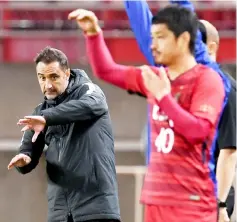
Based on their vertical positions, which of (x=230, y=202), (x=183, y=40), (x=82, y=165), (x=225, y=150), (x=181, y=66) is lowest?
(x=230, y=202)

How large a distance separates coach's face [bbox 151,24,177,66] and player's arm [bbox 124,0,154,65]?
564 millimetres

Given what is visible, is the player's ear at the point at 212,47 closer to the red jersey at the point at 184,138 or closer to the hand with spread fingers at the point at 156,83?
the red jersey at the point at 184,138

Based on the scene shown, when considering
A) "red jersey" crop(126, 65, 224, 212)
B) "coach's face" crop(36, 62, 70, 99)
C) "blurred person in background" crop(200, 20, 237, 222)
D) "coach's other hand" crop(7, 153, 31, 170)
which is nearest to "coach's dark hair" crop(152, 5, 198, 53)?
"red jersey" crop(126, 65, 224, 212)

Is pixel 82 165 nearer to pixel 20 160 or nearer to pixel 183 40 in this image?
pixel 20 160

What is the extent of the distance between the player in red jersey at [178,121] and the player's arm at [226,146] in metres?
0.78

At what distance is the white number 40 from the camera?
3.65m

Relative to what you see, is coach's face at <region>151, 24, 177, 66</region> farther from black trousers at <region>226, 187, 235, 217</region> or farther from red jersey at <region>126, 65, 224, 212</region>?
black trousers at <region>226, 187, 235, 217</region>

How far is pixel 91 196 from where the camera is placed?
4836 mm

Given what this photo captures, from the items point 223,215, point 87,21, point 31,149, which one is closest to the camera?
point 87,21

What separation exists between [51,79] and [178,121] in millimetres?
1506

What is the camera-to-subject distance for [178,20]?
362cm

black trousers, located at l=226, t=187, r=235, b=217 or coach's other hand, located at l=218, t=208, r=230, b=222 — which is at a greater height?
coach's other hand, located at l=218, t=208, r=230, b=222

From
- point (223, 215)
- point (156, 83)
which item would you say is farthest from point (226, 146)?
point (156, 83)

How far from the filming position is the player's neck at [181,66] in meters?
3.66
